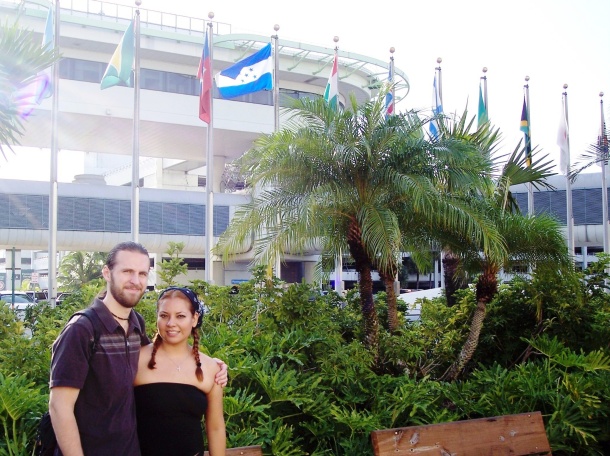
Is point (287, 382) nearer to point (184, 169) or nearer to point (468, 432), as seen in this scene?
point (468, 432)

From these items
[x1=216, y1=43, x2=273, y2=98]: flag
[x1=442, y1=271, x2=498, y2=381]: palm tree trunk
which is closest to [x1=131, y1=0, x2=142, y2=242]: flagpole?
[x1=216, y1=43, x2=273, y2=98]: flag

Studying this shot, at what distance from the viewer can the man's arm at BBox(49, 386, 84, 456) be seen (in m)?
2.76

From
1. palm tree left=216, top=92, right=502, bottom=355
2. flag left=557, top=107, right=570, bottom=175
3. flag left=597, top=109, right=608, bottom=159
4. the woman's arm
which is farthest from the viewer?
flag left=557, top=107, right=570, bottom=175

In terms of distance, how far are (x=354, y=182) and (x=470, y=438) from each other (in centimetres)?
486

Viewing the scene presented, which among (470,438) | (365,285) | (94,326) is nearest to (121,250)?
(94,326)

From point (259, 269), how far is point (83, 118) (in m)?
28.6

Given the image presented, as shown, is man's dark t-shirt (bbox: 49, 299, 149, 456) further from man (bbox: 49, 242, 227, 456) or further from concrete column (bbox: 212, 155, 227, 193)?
concrete column (bbox: 212, 155, 227, 193)

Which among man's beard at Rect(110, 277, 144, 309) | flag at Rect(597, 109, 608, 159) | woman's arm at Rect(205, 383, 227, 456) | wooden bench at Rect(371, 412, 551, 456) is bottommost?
wooden bench at Rect(371, 412, 551, 456)

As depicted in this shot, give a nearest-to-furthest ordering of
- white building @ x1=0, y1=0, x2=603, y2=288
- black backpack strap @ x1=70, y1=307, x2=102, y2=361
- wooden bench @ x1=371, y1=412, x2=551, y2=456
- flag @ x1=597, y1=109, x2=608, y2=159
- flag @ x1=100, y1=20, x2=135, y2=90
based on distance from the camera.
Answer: black backpack strap @ x1=70, y1=307, x2=102, y2=361
wooden bench @ x1=371, y1=412, x2=551, y2=456
flag @ x1=100, y1=20, x2=135, y2=90
flag @ x1=597, y1=109, x2=608, y2=159
white building @ x1=0, y1=0, x2=603, y2=288

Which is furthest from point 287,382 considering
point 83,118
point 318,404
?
point 83,118

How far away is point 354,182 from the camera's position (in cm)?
894

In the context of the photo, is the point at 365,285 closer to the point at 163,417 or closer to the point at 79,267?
the point at 163,417

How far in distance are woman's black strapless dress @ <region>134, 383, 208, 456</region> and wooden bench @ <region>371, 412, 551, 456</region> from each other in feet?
4.76

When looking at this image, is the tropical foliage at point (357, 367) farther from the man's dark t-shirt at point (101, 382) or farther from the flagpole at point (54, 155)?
the flagpole at point (54, 155)
